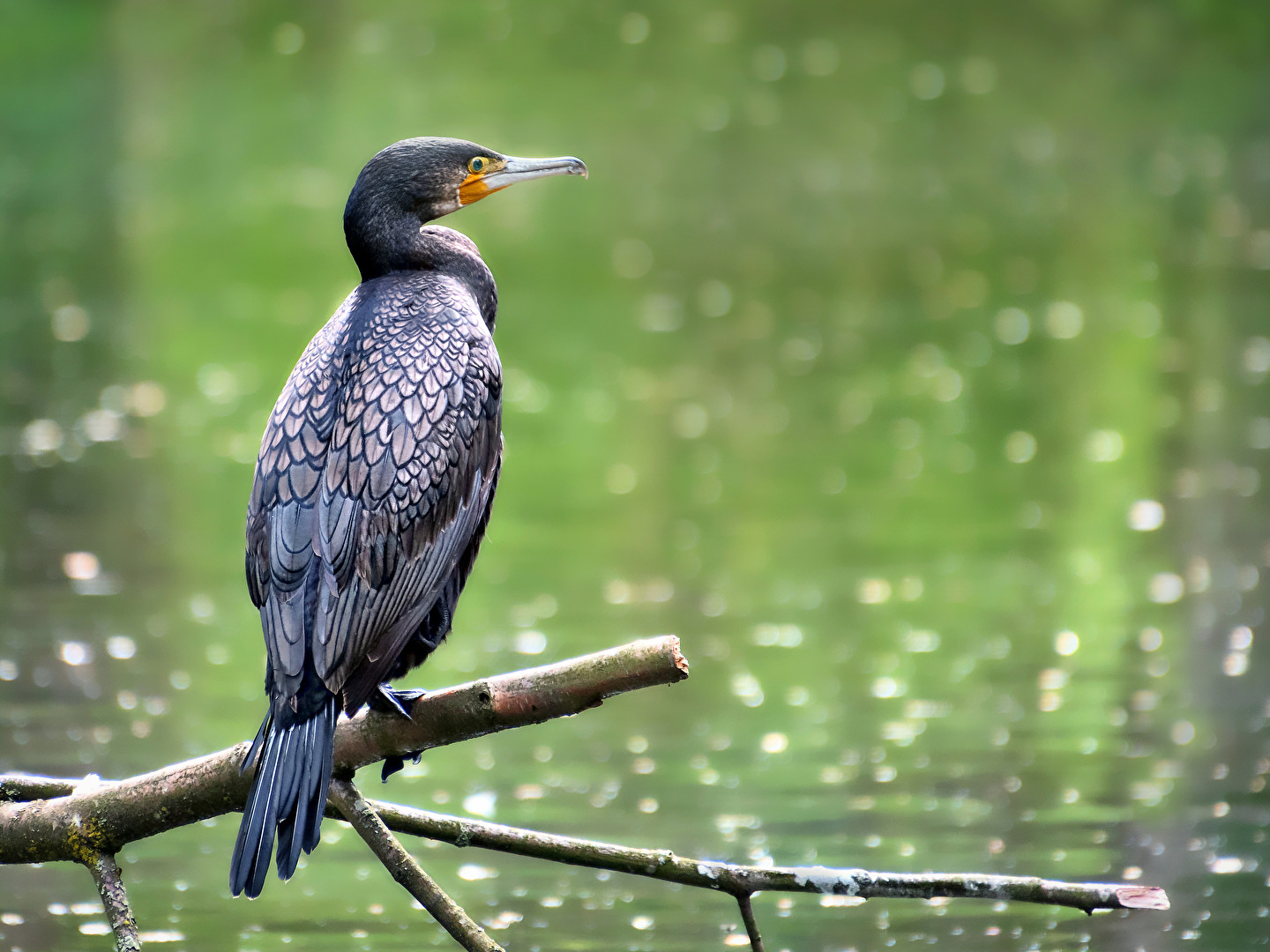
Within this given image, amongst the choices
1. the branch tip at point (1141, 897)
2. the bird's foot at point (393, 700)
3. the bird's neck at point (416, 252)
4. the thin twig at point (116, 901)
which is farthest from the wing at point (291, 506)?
the branch tip at point (1141, 897)

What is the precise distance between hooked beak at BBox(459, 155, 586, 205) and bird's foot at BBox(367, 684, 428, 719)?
1354 mm

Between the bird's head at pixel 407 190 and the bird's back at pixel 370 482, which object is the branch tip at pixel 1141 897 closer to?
the bird's back at pixel 370 482

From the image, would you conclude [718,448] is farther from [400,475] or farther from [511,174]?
[400,475]

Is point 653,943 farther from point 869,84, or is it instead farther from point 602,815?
point 869,84

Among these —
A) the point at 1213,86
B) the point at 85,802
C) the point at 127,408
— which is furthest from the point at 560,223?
the point at 85,802

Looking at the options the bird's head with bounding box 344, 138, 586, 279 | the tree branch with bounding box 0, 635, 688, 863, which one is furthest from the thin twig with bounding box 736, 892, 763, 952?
the bird's head with bounding box 344, 138, 586, 279

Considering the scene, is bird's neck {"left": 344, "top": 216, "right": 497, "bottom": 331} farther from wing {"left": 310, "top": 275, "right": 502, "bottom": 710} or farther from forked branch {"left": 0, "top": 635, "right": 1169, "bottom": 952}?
forked branch {"left": 0, "top": 635, "right": 1169, "bottom": 952}

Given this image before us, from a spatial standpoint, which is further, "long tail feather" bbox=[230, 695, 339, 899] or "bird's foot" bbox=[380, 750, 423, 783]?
"bird's foot" bbox=[380, 750, 423, 783]

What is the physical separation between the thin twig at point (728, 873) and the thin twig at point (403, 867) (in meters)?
0.09

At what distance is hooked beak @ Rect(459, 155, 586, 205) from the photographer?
4.86 metres

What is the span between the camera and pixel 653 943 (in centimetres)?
614

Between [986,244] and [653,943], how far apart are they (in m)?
18.0

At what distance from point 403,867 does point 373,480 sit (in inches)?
35.1

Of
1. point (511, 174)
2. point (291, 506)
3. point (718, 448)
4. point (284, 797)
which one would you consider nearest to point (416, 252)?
point (511, 174)
